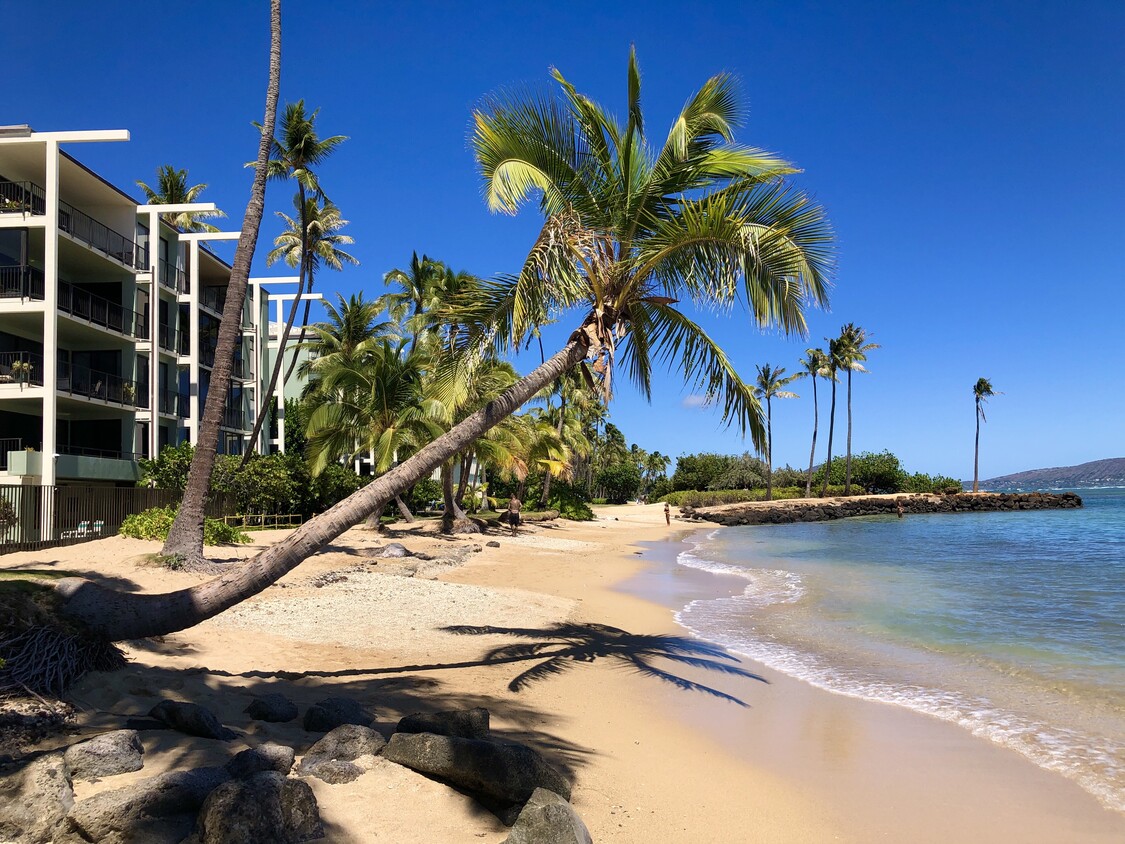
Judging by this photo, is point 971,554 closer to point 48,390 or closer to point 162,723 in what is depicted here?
point 162,723

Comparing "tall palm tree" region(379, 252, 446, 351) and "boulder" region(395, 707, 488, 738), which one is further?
"tall palm tree" region(379, 252, 446, 351)

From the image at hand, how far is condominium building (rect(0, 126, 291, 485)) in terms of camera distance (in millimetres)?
22016

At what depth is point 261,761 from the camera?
4172 millimetres

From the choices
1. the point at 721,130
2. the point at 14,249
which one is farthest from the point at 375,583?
the point at 14,249

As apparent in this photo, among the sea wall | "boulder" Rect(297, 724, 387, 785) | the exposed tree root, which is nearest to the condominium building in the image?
the exposed tree root

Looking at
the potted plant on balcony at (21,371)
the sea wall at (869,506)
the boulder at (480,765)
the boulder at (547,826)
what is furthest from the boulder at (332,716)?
the sea wall at (869,506)

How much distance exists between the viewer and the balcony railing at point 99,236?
2483 centimetres

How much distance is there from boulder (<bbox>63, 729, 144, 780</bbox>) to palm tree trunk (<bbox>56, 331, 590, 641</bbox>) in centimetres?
200

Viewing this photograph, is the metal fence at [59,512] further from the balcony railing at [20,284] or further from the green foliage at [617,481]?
the green foliage at [617,481]

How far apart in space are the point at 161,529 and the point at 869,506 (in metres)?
63.0

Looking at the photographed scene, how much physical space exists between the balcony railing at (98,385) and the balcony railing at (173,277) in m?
5.70

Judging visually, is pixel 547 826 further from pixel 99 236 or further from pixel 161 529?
pixel 99 236

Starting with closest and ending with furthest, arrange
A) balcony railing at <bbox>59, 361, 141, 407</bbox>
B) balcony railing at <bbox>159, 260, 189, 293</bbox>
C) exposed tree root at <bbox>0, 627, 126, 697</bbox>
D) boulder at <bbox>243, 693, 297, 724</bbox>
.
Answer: exposed tree root at <bbox>0, 627, 126, 697</bbox> < boulder at <bbox>243, 693, 297, 724</bbox> < balcony railing at <bbox>59, 361, 141, 407</bbox> < balcony railing at <bbox>159, 260, 189, 293</bbox>

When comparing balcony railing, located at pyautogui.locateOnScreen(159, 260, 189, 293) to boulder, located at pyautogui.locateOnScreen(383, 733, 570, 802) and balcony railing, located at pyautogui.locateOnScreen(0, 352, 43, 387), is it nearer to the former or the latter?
balcony railing, located at pyautogui.locateOnScreen(0, 352, 43, 387)
